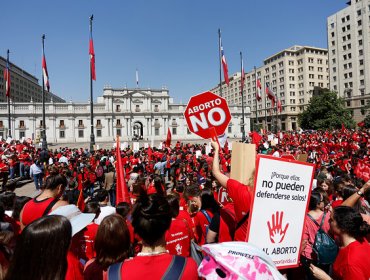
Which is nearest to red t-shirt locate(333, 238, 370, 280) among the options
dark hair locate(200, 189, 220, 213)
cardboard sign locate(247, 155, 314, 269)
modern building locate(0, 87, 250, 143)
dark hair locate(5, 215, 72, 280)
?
cardboard sign locate(247, 155, 314, 269)

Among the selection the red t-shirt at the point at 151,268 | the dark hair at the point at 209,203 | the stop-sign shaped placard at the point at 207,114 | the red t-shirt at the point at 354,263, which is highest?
the stop-sign shaped placard at the point at 207,114

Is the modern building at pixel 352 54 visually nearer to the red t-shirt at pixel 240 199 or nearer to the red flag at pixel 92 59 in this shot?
the red flag at pixel 92 59

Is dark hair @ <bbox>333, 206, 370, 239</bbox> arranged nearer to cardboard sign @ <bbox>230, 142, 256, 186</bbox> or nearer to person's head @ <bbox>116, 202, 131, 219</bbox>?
cardboard sign @ <bbox>230, 142, 256, 186</bbox>

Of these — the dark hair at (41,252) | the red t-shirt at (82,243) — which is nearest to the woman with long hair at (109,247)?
the red t-shirt at (82,243)

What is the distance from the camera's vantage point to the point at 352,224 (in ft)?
8.21

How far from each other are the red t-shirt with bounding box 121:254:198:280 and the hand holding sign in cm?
91

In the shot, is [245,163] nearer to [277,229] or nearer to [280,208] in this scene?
[280,208]

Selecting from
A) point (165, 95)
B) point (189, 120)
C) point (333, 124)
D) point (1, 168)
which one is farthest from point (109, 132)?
point (189, 120)

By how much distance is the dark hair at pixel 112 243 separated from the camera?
2518 mm

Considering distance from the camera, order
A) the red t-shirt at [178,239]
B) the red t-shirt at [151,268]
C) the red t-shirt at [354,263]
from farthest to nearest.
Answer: the red t-shirt at [178,239]
the red t-shirt at [354,263]
the red t-shirt at [151,268]

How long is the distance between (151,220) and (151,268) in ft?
1.07

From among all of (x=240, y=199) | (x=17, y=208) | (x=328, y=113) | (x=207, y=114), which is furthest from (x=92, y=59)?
(x=328, y=113)

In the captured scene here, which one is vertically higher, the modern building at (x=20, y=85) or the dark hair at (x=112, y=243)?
the modern building at (x=20, y=85)

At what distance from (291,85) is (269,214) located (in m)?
91.2
